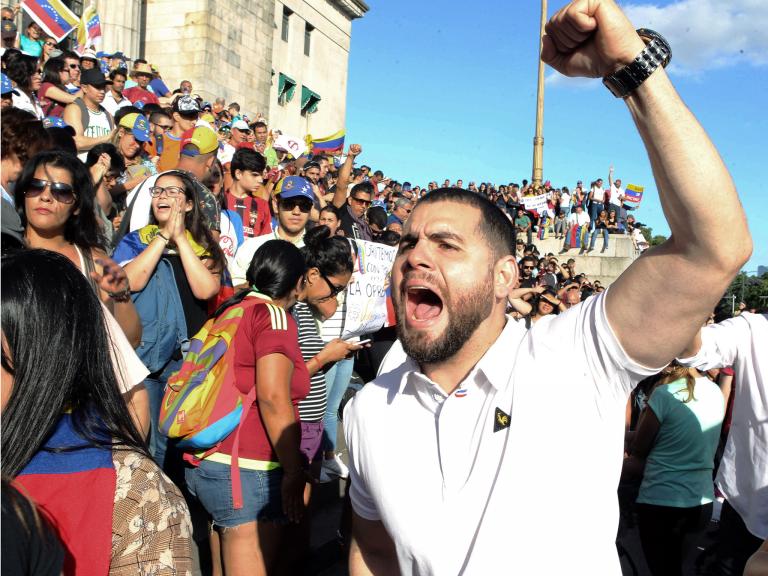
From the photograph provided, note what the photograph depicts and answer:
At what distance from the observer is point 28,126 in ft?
13.4

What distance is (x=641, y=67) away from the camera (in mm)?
1581

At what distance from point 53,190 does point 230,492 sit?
1607mm

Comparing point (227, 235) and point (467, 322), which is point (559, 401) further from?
point (227, 235)

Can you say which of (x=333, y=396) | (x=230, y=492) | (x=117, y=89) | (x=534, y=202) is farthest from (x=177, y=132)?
(x=534, y=202)

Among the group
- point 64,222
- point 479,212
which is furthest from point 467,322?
point 64,222

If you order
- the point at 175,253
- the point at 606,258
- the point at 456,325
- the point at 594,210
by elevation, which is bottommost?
the point at 456,325

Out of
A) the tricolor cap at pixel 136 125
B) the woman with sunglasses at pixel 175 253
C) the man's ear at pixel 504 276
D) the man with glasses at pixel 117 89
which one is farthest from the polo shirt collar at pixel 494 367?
the man with glasses at pixel 117 89

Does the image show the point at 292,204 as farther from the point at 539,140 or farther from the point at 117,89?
the point at 539,140

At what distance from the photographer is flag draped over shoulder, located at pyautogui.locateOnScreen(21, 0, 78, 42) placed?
34.7ft

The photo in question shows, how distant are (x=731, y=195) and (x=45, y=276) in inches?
66.9

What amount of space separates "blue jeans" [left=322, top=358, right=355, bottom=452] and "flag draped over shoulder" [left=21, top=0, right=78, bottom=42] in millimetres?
7874

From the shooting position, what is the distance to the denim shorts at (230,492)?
11.0 ft

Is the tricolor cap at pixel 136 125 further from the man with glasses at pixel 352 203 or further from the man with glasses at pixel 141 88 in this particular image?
the man with glasses at pixel 141 88

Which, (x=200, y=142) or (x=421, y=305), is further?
(x=200, y=142)
